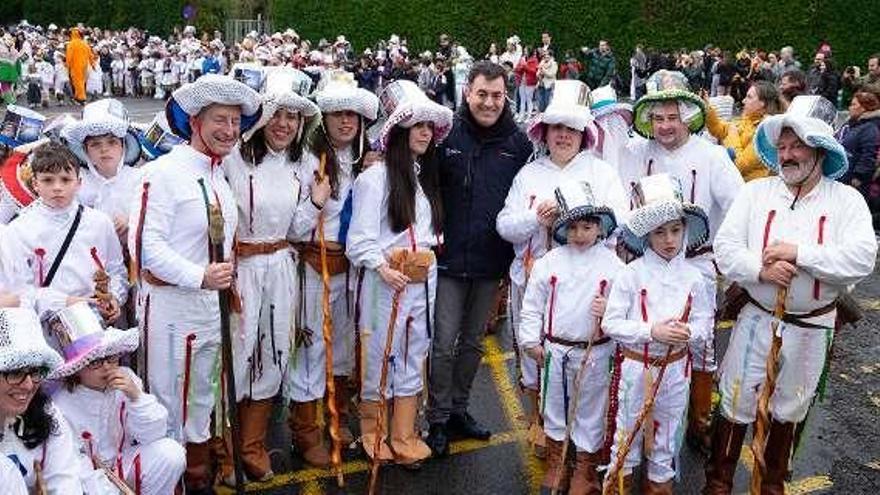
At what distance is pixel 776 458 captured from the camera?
15.9 ft

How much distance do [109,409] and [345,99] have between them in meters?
2.08

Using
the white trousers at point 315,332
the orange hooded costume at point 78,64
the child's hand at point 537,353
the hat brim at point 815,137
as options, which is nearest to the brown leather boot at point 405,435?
the white trousers at point 315,332

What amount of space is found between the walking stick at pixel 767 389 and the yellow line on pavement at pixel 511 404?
130cm

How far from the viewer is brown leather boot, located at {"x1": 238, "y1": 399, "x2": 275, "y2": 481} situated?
520 cm

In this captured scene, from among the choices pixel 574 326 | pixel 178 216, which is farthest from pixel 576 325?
pixel 178 216

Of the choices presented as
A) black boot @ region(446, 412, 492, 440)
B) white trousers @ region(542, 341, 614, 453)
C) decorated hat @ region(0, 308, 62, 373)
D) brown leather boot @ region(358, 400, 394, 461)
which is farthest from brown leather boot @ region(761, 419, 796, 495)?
decorated hat @ region(0, 308, 62, 373)

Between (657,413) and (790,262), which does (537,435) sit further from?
(790,262)

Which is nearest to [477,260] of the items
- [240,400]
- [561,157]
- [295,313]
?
[561,157]

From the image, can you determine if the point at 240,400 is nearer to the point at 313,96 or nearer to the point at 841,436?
the point at 313,96

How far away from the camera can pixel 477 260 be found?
5422 mm

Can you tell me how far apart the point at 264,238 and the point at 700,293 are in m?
2.34

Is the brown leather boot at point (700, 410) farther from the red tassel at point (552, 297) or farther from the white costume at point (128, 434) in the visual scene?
the white costume at point (128, 434)

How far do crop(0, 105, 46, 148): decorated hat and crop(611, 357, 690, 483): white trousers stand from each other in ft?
15.9

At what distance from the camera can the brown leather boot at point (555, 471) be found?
4.94 m
